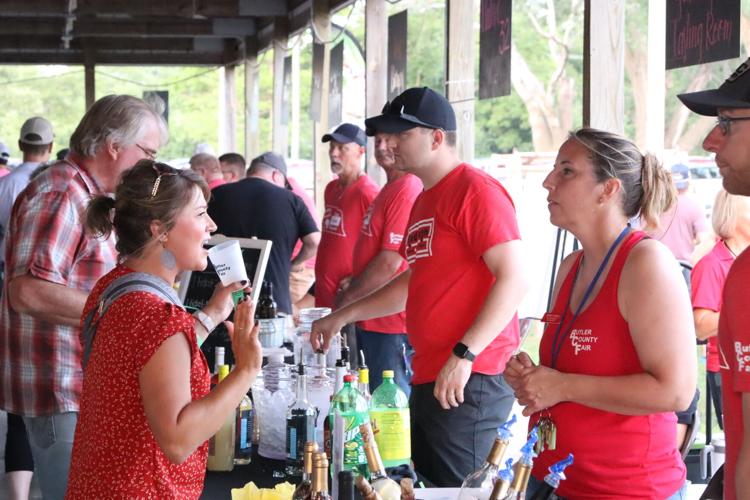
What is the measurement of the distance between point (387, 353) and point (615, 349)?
2.73m

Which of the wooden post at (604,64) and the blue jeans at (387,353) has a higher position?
the wooden post at (604,64)

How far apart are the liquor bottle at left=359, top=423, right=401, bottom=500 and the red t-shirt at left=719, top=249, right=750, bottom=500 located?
63 cm

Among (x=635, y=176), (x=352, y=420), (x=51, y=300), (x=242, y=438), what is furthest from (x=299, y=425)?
(x=635, y=176)

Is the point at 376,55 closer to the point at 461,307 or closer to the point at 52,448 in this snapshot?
the point at 461,307

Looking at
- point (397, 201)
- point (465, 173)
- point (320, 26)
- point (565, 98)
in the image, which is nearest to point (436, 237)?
point (465, 173)

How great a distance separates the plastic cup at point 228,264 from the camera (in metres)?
2.56

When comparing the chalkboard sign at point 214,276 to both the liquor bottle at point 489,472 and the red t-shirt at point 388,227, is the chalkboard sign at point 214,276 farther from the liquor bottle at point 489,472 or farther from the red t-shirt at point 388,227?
the liquor bottle at point 489,472

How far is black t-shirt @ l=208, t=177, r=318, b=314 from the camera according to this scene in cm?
552

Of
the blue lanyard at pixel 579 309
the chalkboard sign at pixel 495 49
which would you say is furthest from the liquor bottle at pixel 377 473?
the chalkboard sign at pixel 495 49

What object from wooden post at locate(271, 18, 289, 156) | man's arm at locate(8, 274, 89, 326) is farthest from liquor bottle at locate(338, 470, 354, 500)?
wooden post at locate(271, 18, 289, 156)

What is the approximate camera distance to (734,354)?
67.4 inches

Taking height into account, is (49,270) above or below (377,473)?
above

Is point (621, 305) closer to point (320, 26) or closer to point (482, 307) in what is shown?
point (482, 307)

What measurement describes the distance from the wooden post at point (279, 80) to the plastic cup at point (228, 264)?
7.36m
